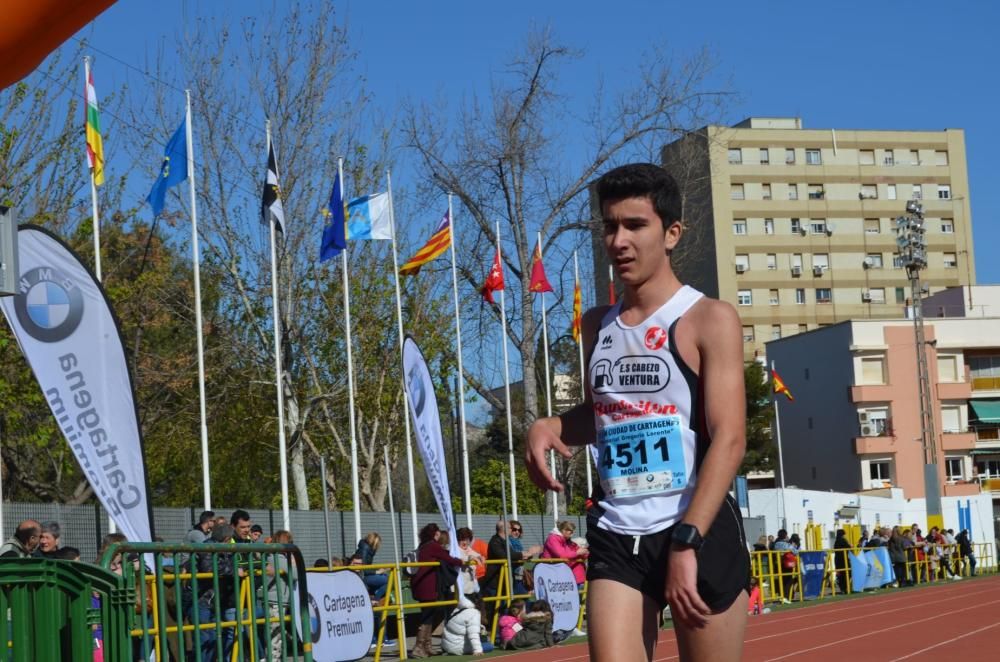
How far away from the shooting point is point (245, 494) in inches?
2151

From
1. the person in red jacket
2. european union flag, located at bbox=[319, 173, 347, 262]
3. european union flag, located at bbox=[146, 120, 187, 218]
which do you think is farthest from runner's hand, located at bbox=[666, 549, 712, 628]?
european union flag, located at bbox=[319, 173, 347, 262]

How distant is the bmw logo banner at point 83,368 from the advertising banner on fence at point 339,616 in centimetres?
253

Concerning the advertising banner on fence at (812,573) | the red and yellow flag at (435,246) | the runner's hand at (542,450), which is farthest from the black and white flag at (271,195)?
the runner's hand at (542,450)

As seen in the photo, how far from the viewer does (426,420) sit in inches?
771

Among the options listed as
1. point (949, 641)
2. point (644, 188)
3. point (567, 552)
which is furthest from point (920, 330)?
point (644, 188)

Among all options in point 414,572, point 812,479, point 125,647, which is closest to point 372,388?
point 414,572

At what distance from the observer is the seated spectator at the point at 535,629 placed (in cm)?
1872

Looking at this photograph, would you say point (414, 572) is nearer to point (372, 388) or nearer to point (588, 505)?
point (588, 505)

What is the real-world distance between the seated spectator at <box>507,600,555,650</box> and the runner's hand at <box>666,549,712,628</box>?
1480 centimetres

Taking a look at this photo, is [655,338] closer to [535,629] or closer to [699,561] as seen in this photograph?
[699,561]

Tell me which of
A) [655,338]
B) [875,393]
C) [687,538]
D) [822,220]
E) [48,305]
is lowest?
[687,538]

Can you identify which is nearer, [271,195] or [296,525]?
[271,195]

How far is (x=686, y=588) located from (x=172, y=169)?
19523 mm

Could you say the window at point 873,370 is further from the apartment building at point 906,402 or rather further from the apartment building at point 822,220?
the apartment building at point 822,220
